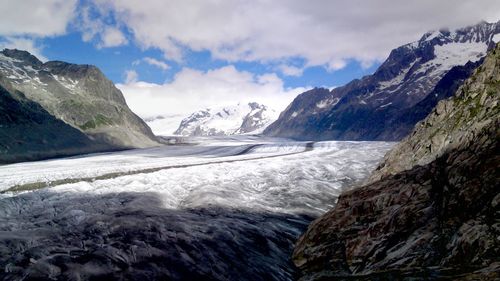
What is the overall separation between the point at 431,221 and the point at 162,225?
19266 mm

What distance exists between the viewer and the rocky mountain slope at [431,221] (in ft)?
57.9

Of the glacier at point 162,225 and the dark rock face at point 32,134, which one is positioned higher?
the dark rock face at point 32,134

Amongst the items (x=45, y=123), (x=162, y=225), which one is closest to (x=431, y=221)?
(x=162, y=225)

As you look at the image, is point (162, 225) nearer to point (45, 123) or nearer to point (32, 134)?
point (32, 134)

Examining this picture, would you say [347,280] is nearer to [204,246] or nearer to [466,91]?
[204,246]

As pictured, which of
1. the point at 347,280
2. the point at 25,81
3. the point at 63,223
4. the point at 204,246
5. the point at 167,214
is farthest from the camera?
the point at 25,81

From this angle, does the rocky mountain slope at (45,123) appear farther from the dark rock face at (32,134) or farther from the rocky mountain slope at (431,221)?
the rocky mountain slope at (431,221)

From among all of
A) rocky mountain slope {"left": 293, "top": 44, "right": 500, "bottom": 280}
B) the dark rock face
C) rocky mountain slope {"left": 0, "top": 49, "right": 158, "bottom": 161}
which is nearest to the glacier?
rocky mountain slope {"left": 293, "top": 44, "right": 500, "bottom": 280}

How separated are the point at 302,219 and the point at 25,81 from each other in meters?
189

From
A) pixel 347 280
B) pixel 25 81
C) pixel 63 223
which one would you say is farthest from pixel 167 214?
pixel 25 81

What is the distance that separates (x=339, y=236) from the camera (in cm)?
2516

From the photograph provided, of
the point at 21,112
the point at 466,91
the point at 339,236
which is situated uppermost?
the point at 21,112

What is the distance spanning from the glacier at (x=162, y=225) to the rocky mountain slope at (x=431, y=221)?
3.50m

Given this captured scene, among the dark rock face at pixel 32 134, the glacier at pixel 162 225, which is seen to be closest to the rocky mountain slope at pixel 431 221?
the glacier at pixel 162 225
